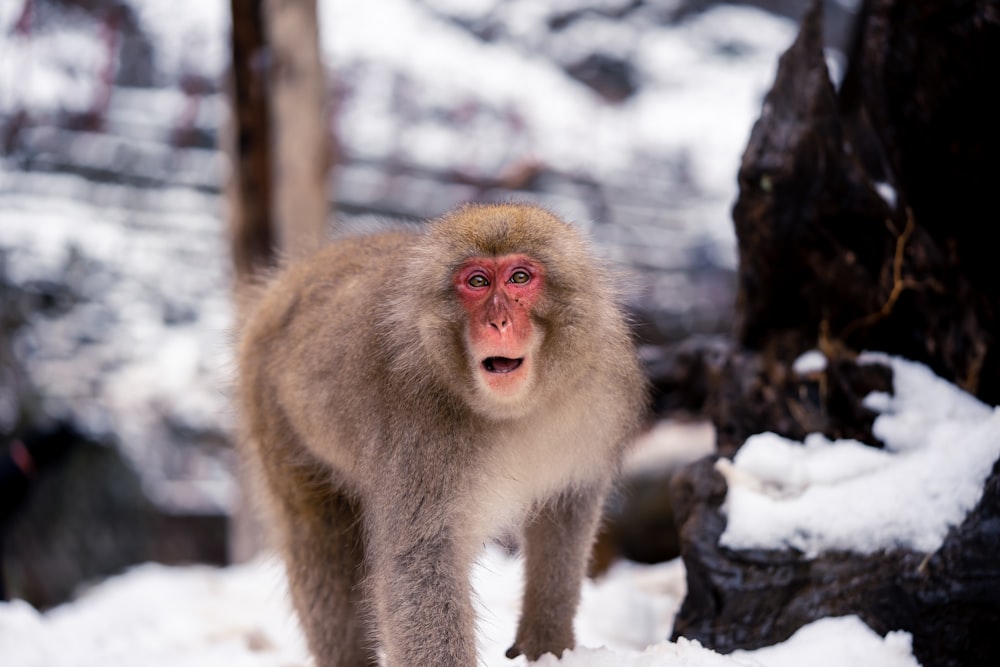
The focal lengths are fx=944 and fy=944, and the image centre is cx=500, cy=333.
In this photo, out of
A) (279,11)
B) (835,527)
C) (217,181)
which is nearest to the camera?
(835,527)

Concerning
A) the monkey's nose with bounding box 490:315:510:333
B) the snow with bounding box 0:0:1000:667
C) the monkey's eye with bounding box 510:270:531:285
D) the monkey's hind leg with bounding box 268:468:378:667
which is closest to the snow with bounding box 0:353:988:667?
the monkey's hind leg with bounding box 268:468:378:667

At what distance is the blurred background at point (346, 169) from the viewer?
8969 mm

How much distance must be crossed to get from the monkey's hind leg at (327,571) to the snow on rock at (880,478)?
4.23 ft

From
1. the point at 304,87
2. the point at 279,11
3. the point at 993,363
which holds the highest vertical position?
the point at 279,11

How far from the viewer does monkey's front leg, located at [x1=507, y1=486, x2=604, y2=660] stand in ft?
10.4

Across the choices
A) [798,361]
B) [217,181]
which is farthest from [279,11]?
[798,361]

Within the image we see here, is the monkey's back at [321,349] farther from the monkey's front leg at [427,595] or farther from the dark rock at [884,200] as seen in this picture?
the dark rock at [884,200]

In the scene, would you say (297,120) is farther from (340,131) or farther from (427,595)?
(427,595)

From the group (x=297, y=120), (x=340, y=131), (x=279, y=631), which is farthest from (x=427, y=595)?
(x=340, y=131)

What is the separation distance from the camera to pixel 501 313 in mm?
2504

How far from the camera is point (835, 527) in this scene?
10.3 feet

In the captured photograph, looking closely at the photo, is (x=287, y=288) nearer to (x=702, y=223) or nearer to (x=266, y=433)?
(x=266, y=433)

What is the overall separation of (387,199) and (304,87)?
3.61 meters

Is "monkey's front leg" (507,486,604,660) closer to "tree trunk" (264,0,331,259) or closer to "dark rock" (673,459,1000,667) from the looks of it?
"dark rock" (673,459,1000,667)
